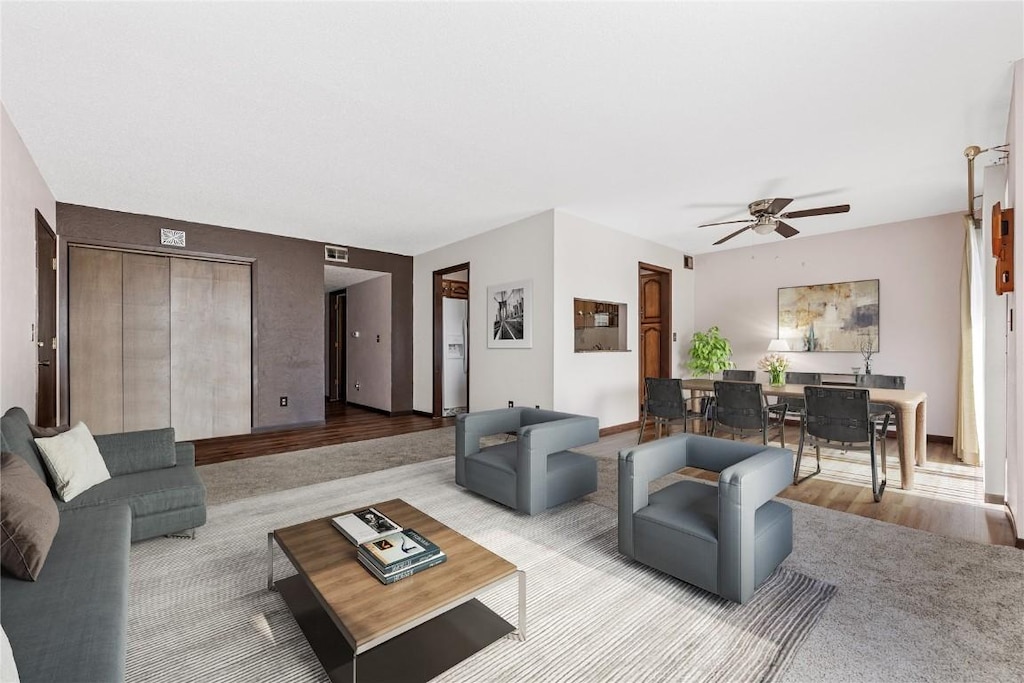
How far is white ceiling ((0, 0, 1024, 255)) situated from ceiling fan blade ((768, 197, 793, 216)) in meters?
0.23

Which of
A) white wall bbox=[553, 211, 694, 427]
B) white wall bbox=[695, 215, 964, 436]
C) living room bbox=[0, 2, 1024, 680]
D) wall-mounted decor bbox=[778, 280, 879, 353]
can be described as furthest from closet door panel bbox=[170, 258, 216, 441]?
wall-mounted decor bbox=[778, 280, 879, 353]

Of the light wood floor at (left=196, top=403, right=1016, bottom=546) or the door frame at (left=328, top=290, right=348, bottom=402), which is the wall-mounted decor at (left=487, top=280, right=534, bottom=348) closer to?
the light wood floor at (left=196, top=403, right=1016, bottom=546)

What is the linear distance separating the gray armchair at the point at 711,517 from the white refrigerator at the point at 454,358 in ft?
16.9

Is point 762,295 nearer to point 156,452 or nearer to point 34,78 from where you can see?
point 156,452

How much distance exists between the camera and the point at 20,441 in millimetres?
2295

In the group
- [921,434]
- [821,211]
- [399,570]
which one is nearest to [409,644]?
[399,570]

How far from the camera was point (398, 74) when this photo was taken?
2.51 metres

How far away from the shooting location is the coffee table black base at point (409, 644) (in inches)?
62.4

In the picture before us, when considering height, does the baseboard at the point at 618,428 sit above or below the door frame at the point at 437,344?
below

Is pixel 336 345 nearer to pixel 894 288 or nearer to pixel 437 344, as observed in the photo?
pixel 437 344

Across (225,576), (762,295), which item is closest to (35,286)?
(225,576)

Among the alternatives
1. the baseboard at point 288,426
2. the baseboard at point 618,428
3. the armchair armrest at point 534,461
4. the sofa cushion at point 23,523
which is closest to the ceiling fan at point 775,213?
the baseboard at point 618,428

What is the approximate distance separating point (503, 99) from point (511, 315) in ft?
10.3

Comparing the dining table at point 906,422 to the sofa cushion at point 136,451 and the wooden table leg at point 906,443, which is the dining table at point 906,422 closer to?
the wooden table leg at point 906,443
